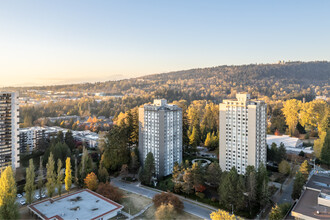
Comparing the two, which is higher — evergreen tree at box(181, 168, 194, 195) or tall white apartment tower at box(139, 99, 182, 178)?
tall white apartment tower at box(139, 99, 182, 178)

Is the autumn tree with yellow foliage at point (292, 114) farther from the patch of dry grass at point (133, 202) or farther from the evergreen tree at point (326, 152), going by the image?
the patch of dry grass at point (133, 202)

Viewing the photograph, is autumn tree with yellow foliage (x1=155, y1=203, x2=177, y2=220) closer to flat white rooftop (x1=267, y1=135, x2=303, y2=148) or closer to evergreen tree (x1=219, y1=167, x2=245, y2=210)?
evergreen tree (x1=219, y1=167, x2=245, y2=210)

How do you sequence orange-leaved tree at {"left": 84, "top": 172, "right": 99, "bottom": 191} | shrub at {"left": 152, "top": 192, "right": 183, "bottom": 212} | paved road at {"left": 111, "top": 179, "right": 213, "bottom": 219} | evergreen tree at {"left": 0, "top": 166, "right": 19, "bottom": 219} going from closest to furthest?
evergreen tree at {"left": 0, "top": 166, "right": 19, "bottom": 219}
shrub at {"left": 152, "top": 192, "right": 183, "bottom": 212}
paved road at {"left": 111, "top": 179, "right": 213, "bottom": 219}
orange-leaved tree at {"left": 84, "top": 172, "right": 99, "bottom": 191}

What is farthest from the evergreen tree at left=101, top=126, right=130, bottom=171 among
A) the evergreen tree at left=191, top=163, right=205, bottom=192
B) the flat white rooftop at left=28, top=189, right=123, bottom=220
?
the evergreen tree at left=191, top=163, right=205, bottom=192

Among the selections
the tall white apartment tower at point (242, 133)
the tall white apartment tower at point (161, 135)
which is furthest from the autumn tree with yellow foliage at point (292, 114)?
the tall white apartment tower at point (161, 135)

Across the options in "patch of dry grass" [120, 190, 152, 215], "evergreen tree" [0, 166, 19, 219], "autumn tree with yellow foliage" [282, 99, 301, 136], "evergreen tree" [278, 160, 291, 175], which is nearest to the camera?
"evergreen tree" [0, 166, 19, 219]

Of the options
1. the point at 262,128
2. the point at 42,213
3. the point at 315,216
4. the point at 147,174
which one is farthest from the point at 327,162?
the point at 42,213

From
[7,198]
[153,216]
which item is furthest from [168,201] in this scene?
[7,198]

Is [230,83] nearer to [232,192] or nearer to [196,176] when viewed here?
[196,176]
